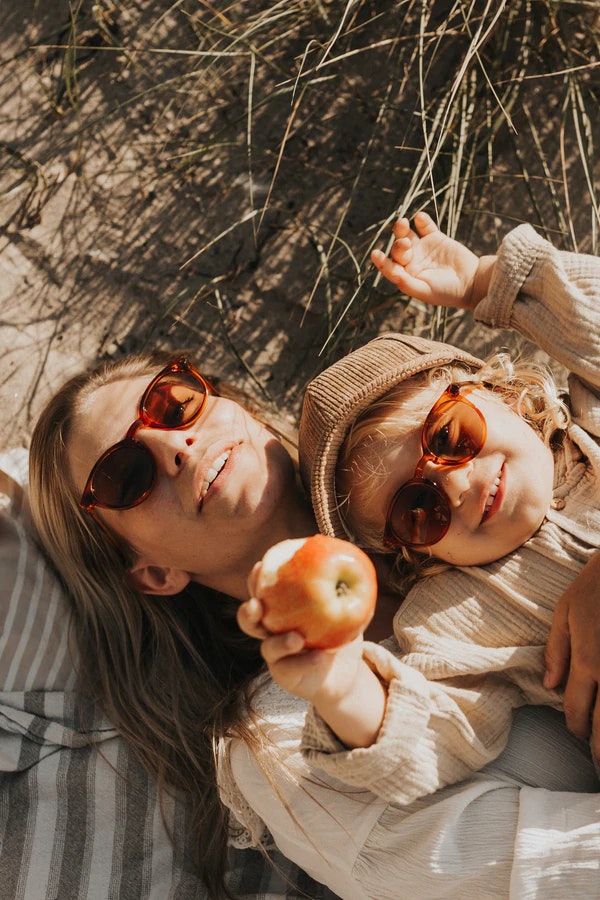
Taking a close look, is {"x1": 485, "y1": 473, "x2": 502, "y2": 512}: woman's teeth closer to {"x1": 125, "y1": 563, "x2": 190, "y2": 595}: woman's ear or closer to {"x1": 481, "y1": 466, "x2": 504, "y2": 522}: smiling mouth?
{"x1": 481, "y1": 466, "x2": 504, "y2": 522}: smiling mouth

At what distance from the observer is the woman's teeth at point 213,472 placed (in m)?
1.76

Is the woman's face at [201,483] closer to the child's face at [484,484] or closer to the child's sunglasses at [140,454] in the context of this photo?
the child's sunglasses at [140,454]

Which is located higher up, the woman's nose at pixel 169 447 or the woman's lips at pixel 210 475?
the woman's nose at pixel 169 447

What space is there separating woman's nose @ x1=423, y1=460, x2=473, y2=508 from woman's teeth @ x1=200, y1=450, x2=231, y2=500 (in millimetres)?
467

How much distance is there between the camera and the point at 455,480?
5.30 feet

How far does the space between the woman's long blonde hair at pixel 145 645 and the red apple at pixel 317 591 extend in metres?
0.73

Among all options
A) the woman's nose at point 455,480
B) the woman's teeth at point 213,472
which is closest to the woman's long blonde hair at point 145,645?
the woman's teeth at point 213,472

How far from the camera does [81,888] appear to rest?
6.42 feet

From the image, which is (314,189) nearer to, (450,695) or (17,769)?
(450,695)

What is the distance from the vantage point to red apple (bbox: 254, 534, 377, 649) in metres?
1.24

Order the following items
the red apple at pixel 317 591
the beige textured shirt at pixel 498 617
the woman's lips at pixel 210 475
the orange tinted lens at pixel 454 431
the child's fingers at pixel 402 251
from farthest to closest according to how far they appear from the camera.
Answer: the child's fingers at pixel 402 251 → the woman's lips at pixel 210 475 → the orange tinted lens at pixel 454 431 → the beige textured shirt at pixel 498 617 → the red apple at pixel 317 591

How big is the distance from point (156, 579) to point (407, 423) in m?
0.75

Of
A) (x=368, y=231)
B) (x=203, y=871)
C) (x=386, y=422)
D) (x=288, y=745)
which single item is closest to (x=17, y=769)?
(x=203, y=871)

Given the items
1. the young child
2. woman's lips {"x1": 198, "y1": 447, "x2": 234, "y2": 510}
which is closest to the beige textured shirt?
the young child
